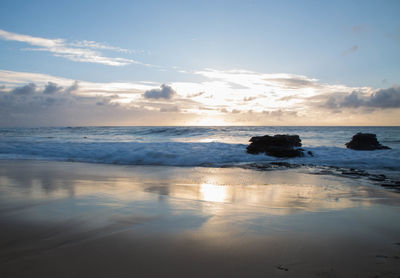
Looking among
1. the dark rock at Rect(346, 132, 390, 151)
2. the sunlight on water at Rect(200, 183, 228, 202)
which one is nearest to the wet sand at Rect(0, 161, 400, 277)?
the sunlight on water at Rect(200, 183, 228, 202)

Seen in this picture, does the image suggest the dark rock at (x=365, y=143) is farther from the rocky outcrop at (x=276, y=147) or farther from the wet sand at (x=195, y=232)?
the wet sand at (x=195, y=232)

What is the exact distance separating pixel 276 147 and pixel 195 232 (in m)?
9.63

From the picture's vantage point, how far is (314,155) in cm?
1184

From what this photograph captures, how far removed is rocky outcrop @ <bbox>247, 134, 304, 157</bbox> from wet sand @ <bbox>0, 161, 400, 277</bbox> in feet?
20.6

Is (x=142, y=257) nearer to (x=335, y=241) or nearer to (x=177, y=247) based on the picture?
(x=177, y=247)

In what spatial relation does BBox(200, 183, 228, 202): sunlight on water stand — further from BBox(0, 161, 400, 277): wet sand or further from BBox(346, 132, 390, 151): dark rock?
BBox(346, 132, 390, 151): dark rock

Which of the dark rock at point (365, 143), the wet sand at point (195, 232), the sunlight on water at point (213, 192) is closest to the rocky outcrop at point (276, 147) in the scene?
the dark rock at point (365, 143)

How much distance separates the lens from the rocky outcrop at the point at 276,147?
37.8 ft

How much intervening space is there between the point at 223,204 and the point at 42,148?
11.2 m

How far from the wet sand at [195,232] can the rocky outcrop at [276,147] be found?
6.27 meters

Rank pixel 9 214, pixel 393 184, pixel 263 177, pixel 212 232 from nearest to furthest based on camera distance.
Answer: pixel 212 232, pixel 9 214, pixel 393 184, pixel 263 177

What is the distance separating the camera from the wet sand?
6.93 feet

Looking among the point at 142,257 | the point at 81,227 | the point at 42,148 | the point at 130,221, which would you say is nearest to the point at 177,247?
the point at 142,257

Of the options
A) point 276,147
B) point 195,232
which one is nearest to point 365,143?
point 276,147
